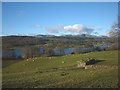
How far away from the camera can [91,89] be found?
8562 millimetres

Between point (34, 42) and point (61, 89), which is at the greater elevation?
point (34, 42)

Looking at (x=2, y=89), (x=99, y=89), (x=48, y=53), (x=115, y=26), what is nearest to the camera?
(x=99, y=89)

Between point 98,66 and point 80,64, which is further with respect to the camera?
point 80,64

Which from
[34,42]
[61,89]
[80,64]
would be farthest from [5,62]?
[61,89]

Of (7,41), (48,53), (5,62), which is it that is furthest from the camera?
(48,53)

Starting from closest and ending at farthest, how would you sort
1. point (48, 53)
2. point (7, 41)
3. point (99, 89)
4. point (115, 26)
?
point (99, 89), point (7, 41), point (115, 26), point (48, 53)

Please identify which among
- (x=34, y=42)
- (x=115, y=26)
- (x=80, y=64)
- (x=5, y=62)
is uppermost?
(x=115, y=26)

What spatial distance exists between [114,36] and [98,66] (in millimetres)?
6998

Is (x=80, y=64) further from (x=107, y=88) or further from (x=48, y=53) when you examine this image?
(x=48, y=53)

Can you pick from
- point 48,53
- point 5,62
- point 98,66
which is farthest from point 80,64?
point 48,53

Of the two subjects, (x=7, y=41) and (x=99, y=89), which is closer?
(x=99, y=89)

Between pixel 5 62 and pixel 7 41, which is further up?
pixel 7 41

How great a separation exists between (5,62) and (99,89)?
139ft

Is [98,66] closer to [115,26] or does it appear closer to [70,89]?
[115,26]
